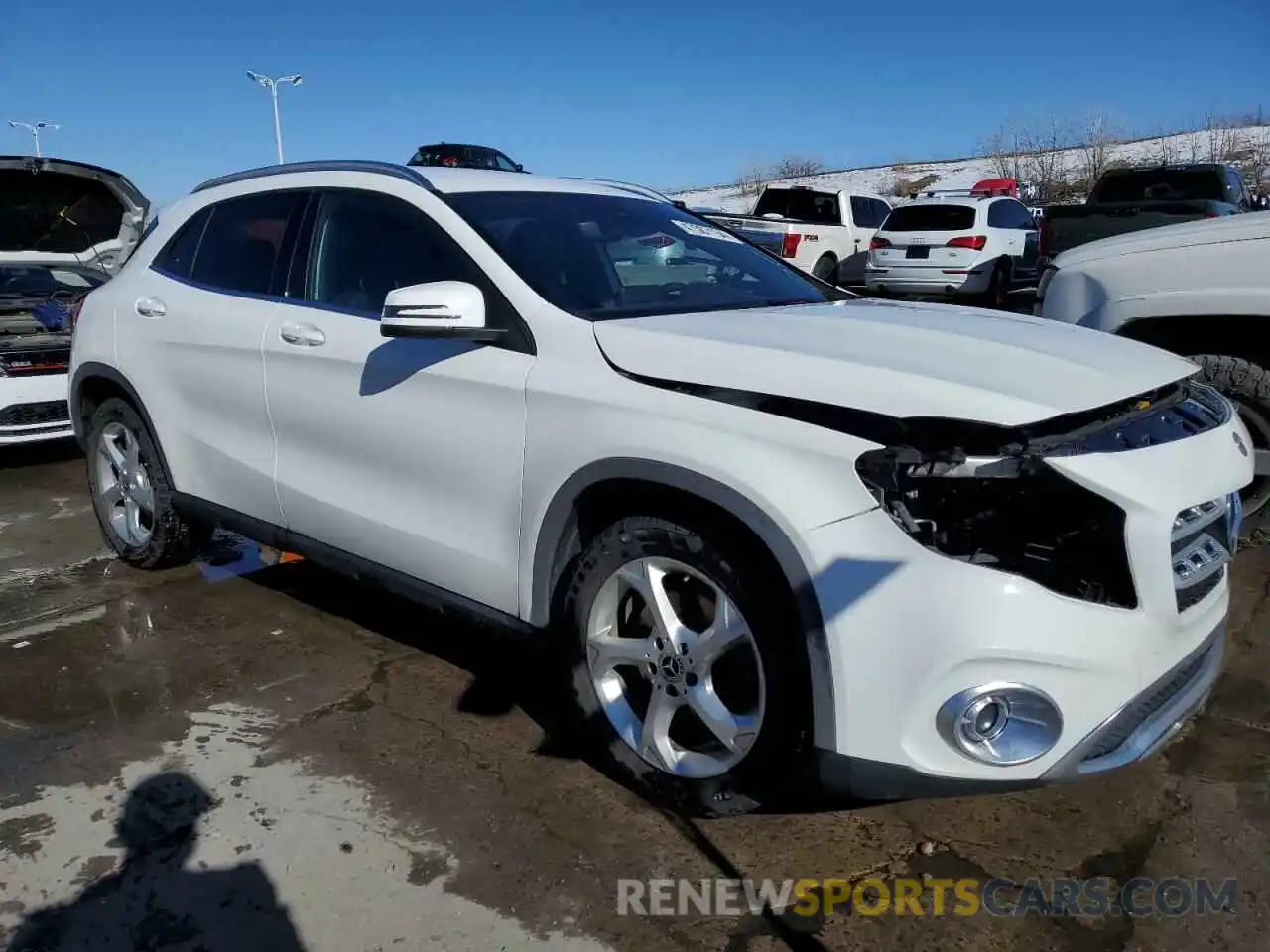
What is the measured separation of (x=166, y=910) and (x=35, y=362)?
544cm

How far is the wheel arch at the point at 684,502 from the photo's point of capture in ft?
7.45

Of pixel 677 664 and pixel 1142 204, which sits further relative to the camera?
pixel 1142 204

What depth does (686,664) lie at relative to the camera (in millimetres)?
2564

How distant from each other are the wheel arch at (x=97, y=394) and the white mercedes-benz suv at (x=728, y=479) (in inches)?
26.1

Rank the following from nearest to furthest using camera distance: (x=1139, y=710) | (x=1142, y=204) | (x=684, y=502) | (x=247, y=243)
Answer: (x=1139, y=710) < (x=684, y=502) < (x=247, y=243) < (x=1142, y=204)

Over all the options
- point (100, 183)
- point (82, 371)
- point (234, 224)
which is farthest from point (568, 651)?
point (100, 183)

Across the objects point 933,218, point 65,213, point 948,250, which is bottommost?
point 948,250

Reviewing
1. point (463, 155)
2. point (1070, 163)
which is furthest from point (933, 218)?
point (1070, 163)

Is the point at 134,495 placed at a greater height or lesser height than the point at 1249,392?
lesser

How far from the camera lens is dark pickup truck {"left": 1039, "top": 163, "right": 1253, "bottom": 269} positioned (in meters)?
9.99

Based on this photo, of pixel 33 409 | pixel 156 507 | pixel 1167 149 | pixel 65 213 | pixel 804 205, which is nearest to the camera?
pixel 156 507

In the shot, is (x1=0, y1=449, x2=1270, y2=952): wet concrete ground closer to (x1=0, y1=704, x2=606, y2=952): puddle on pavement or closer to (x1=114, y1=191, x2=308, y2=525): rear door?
(x1=0, y1=704, x2=606, y2=952): puddle on pavement

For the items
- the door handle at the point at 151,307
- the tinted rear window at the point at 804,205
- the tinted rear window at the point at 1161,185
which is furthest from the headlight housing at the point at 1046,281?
the tinted rear window at the point at 804,205

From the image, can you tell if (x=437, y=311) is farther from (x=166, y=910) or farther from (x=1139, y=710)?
(x=1139, y=710)
